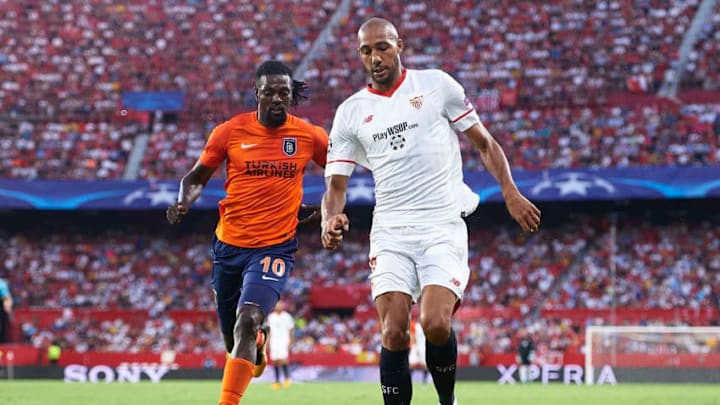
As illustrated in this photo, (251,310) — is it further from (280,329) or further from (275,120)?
(280,329)

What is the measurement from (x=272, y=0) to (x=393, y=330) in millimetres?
35969

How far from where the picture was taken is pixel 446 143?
8.22m

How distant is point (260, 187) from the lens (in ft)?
32.8

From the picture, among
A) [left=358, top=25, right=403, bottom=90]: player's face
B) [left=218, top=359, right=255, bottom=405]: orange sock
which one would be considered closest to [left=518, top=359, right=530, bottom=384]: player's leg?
[left=218, top=359, right=255, bottom=405]: orange sock

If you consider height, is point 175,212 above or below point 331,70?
below

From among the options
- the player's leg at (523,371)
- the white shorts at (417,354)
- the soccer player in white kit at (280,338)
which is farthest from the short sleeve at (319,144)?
the player's leg at (523,371)

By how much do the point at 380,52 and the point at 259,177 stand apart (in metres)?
2.28

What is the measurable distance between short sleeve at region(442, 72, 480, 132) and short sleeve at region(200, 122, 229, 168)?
8.36 feet

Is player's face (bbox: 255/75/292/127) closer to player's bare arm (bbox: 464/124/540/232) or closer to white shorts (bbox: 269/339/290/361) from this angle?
player's bare arm (bbox: 464/124/540/232)

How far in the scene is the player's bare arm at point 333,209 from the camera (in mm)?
7703

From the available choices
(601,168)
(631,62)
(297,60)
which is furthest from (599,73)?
(297,60)

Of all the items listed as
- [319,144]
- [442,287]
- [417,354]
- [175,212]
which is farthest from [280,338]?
[442,287]

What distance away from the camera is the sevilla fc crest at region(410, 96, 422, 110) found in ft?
26.8

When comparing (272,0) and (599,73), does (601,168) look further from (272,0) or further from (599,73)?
(272,0)
